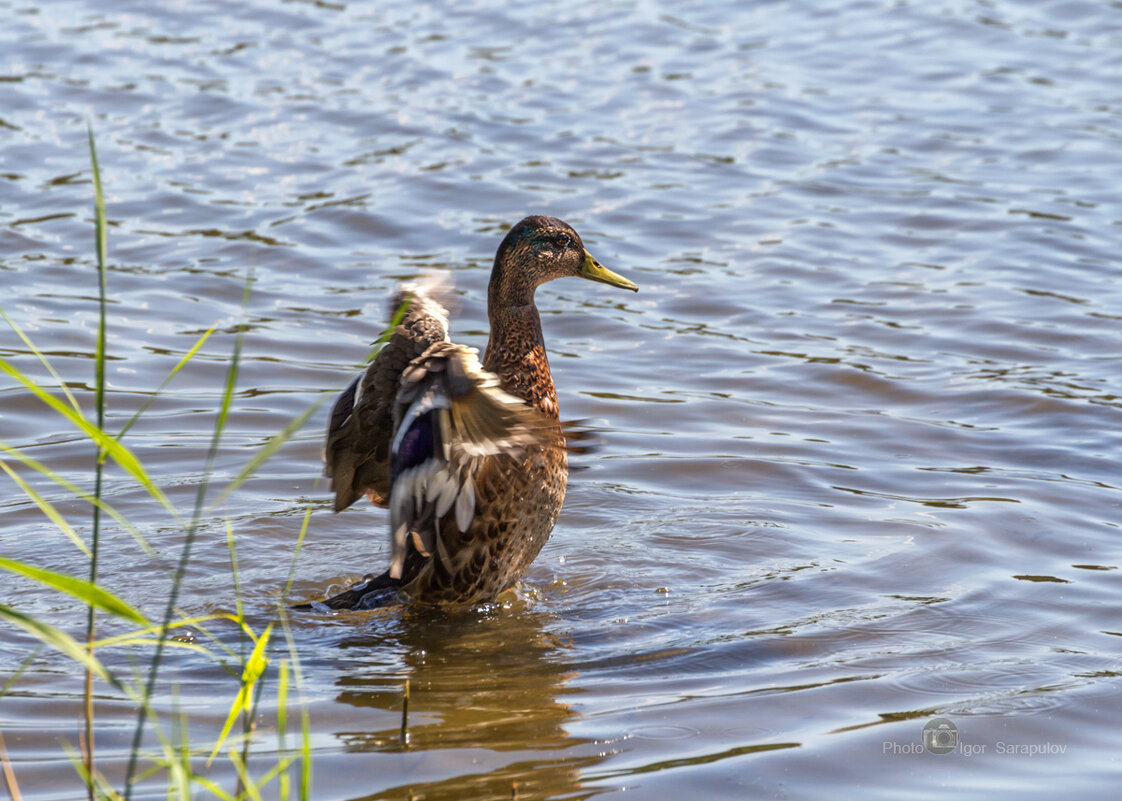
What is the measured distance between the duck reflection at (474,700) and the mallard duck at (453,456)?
188mm

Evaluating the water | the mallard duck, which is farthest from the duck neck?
the water

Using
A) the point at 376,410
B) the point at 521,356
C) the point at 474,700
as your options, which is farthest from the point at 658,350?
the point at 474,700

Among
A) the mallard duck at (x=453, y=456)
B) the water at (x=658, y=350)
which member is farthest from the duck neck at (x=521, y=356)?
the water at (x=658, y=350)

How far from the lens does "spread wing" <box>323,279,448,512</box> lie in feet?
14.3

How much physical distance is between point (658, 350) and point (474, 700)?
3.44m

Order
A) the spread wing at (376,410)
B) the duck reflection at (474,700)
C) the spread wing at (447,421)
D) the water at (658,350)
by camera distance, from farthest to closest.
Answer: the spread wing at (376,410) → the water at (658,350) → the spread wing at (447,421) → the duck reflection at (474,700)

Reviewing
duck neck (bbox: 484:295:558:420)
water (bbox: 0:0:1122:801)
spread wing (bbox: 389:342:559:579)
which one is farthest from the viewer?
duck neck (bbox: 484:295:558:420)

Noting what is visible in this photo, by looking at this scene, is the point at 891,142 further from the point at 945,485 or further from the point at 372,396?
the point at 372,396

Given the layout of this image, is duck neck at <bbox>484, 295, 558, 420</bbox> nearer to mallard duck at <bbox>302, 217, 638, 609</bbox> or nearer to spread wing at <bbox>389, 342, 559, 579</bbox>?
mallard duck at <bbox>302, 217, 638, 609</bbox>

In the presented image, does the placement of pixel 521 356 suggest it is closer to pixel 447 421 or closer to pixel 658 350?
pixel 447 421

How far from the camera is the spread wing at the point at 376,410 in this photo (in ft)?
14.3

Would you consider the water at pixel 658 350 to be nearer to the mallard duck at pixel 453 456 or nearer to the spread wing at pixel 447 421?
the mallard duck at pixel 453 456

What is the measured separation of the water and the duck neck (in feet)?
2.09

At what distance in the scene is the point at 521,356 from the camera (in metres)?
4.93
